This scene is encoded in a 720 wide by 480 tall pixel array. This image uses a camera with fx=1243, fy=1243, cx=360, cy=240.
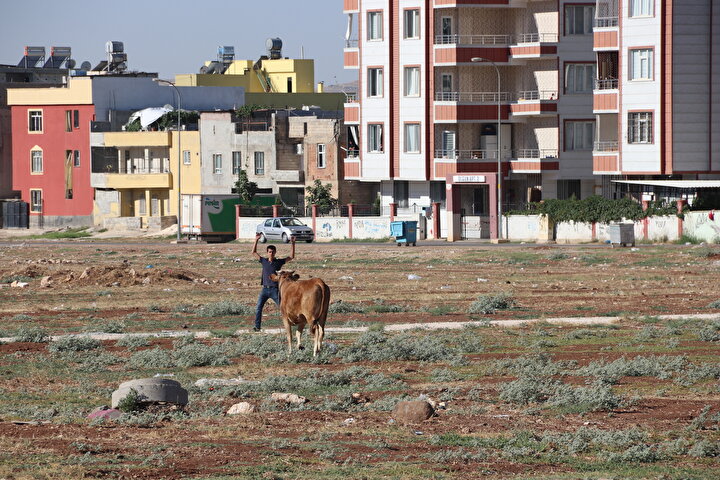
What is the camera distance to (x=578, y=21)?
246 feet

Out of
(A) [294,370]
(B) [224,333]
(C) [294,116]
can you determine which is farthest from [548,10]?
(A) [294,370]

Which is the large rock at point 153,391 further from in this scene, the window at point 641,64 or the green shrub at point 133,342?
the window at point 641,64

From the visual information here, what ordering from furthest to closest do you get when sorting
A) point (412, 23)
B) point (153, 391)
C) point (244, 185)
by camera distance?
point (244, 185), point (412, 23), point (153, 391)

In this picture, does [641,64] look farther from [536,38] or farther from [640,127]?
[536,38]

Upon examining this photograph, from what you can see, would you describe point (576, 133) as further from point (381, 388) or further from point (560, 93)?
point (381, 388)

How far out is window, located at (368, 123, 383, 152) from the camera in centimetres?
7806

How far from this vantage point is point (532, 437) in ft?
50.0

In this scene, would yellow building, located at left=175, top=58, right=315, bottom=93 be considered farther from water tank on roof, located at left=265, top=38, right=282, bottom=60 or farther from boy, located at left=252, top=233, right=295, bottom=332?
boy, located at left=252, top=233, right=295, bottom=332

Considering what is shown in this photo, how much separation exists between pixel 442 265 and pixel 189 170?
44.3m

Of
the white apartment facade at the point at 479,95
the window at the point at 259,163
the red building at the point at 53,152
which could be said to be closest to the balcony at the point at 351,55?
the white apartment facade at the point at 479,95

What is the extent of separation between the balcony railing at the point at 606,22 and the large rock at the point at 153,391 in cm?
5425

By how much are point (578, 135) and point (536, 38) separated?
641cm

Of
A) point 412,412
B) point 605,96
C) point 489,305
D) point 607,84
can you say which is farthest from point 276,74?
point 412,412

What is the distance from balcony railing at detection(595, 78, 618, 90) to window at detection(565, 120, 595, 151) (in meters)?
6.19
